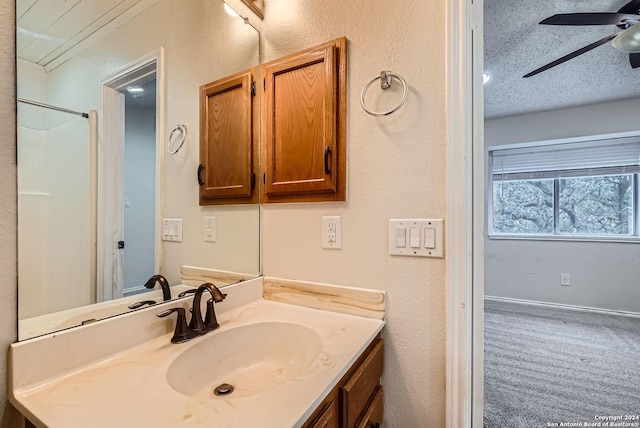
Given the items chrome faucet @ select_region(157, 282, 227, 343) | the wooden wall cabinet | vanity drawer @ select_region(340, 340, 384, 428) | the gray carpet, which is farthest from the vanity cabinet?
the gray carpet

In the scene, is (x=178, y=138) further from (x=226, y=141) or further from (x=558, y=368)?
(x=558, y=368)

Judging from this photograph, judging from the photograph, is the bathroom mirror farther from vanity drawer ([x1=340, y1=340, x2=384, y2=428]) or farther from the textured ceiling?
the textured ceiling

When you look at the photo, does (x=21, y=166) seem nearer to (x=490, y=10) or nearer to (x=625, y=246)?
(x=490, y=10)

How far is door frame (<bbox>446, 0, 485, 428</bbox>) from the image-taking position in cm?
85

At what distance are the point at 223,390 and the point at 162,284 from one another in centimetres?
38

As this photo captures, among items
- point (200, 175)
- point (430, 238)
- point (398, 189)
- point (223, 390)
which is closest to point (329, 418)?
point (223, 390)

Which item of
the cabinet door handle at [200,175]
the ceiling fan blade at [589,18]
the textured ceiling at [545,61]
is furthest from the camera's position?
the textured ceiling at [545,61]

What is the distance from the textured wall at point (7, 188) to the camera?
571mm

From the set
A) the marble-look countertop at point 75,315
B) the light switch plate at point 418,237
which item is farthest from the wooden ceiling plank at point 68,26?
the light switch plate at point 418,237

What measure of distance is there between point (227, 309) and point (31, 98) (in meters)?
0.81

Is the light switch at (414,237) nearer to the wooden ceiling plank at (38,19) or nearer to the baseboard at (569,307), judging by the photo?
the wooden ceiling plank at (38,19)

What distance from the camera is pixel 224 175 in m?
1.21

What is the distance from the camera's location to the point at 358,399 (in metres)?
0.75

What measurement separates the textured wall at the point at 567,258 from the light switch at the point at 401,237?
3.28m
